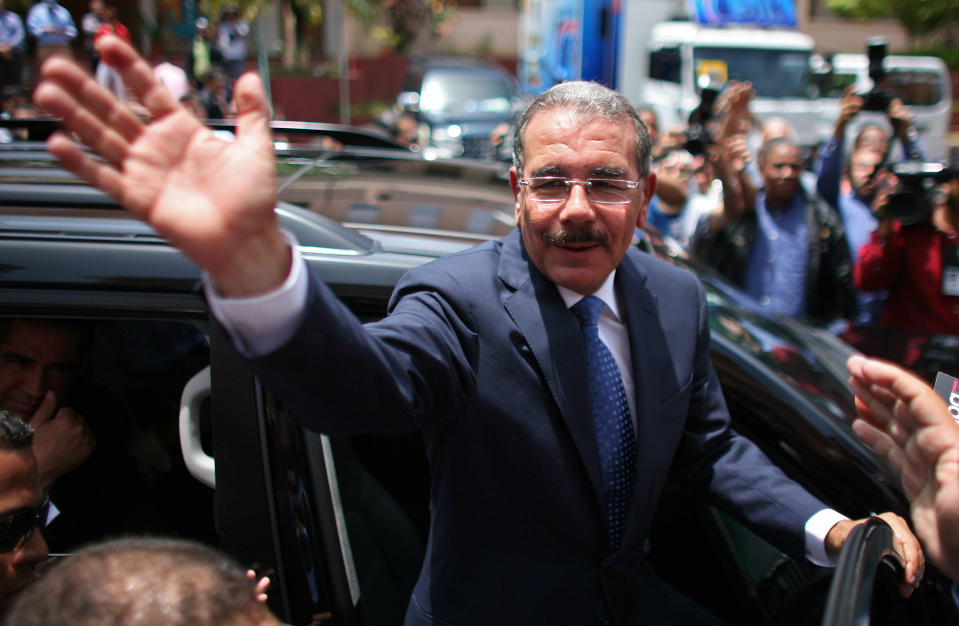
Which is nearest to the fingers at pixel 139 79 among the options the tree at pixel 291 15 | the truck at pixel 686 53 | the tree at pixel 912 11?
the truck at pixel 686 53

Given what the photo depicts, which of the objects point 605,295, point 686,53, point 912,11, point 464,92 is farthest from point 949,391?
point 912,11

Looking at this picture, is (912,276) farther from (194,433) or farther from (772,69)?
(772,69)

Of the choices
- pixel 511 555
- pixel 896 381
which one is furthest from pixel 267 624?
pixel 896 381

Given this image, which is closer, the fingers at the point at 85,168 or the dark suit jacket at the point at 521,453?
the fingers at the point at 85,168

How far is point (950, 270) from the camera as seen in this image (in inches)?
130

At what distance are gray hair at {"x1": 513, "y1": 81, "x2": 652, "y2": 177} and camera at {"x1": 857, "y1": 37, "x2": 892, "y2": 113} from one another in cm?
311

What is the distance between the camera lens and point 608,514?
1565mm

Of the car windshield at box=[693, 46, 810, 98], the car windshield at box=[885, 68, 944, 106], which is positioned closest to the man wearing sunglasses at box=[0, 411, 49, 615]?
the car windshield at box=[693, 46, 810, 98]

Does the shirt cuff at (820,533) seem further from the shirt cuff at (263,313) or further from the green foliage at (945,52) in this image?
the green foliage at (945,52)

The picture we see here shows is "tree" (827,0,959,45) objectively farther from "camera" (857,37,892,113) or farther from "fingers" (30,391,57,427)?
"fingers" (30,391,57,427)

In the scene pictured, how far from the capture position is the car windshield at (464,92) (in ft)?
42.1

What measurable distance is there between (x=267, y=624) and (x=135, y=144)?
627 mm

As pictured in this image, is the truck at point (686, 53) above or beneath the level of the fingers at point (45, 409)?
above

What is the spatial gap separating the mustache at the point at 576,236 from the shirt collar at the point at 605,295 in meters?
0.10
